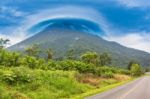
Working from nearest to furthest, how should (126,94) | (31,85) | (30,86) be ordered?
(30,86), (31,85), (126,94)

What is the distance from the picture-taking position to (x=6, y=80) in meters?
24.2

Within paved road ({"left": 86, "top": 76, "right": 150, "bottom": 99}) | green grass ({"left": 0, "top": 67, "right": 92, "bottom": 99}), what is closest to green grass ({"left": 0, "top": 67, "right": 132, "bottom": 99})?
green grass ({"left": 0, "top": 67, "right": 92, "bottom": 99})

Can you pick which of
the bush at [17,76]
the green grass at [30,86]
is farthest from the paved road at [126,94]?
the bush at [17,76]

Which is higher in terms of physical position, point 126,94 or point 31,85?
point 31,85

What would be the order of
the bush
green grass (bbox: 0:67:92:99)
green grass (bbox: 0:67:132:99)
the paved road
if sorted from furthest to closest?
the paved road
the bush
green grass (bbox: 0:67:92:99)
green grass (bbox: 0:67:132:99)

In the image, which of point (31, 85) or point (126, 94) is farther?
point (126, 94)

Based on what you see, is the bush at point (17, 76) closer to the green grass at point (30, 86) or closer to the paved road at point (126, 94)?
the green grass at point (30, 86)

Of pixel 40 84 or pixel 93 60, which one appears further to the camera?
pixel 93 60

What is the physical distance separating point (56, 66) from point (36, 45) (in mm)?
48861

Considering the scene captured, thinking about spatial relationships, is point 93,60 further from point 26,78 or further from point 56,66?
point 26,78

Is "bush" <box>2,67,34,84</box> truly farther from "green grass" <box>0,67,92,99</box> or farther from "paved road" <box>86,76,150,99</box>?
"paved road" <box>86,76,150,99</box>

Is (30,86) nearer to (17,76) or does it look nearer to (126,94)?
(17,76)

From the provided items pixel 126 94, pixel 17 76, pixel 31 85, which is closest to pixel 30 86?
pixel 31 85

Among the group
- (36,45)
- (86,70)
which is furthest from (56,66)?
(36,45)
